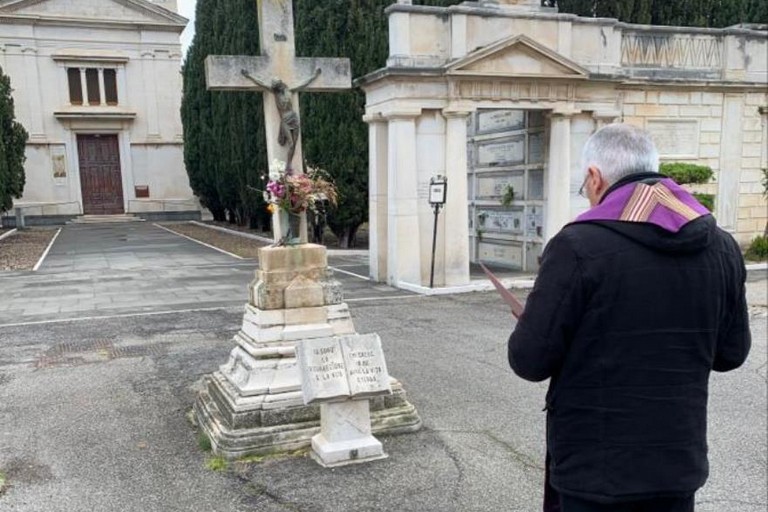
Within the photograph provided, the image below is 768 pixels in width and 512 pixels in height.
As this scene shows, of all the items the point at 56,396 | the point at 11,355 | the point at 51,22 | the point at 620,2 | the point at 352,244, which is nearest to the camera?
the point at 56,396

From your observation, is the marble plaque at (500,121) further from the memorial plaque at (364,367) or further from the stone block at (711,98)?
the memorial plaque at (364,367)

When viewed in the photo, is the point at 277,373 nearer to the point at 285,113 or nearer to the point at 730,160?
the point at 285,113

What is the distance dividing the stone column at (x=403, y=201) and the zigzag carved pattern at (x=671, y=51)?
471 centimetres

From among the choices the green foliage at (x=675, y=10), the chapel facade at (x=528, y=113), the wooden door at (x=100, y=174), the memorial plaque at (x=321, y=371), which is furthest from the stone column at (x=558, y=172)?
the wooden door at (x=100, y=174)

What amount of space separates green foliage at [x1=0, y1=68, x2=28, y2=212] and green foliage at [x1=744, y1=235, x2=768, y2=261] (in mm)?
20996

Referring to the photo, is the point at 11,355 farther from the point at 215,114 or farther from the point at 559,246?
the point at 215,114

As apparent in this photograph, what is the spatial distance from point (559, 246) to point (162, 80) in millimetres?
35637

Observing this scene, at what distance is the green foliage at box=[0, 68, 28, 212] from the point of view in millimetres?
21047

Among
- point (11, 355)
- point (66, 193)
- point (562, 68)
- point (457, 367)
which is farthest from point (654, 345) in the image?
point (66, 193)

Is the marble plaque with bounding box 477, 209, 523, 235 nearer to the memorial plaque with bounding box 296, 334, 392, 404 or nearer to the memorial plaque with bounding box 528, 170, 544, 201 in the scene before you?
the memorial plaque with bounding box 528, 170, 544, 201

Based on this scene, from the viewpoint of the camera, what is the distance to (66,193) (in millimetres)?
32406

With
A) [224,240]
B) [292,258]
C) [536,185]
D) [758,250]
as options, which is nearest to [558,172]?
[536,185]

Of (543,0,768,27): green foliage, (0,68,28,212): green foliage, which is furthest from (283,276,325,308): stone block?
(0,68,28,212): green foliage

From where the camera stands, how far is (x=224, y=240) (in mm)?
21859
